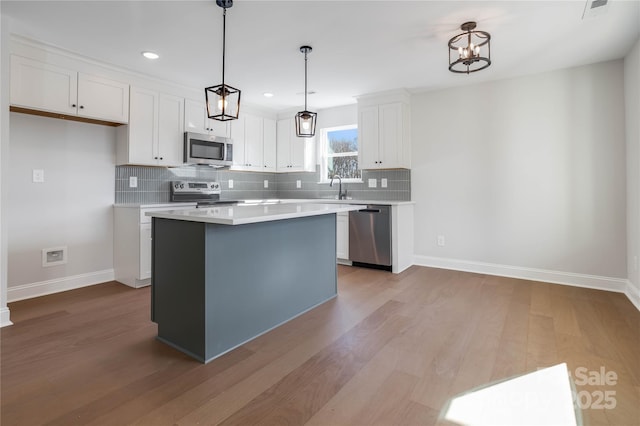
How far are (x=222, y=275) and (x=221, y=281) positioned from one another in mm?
37

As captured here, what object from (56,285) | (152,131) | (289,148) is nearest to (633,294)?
(289,148)

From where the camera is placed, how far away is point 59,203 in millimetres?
3402

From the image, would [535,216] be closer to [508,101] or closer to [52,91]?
[508,101]

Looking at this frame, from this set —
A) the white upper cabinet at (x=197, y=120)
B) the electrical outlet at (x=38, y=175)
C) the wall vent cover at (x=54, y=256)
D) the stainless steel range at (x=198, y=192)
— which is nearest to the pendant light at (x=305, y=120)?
the white upper cabinet at (x=197, y=120)

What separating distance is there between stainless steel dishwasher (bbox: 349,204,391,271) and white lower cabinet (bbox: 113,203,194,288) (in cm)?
235

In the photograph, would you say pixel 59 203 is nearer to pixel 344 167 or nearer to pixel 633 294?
pixel 344 167

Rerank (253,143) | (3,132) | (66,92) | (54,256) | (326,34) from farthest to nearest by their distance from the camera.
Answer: (253,143) → (54,256) → (66,92) → (326,34) → (3,132)

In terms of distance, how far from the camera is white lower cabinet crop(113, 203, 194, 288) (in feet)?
11.5

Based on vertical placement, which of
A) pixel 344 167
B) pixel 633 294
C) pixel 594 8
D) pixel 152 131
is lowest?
pixel 633 294

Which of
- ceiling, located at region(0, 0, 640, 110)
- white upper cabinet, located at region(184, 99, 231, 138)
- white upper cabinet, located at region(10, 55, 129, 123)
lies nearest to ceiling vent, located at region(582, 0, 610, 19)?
ceiling, located at region(0, 0, 640, 110)

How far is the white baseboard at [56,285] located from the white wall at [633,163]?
533 centimetres

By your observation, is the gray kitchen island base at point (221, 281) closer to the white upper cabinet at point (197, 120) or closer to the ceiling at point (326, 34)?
the ceiling at point (326, 34)

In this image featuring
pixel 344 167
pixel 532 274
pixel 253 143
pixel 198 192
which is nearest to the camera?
pixel 532 274

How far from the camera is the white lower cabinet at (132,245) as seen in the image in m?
3.50
